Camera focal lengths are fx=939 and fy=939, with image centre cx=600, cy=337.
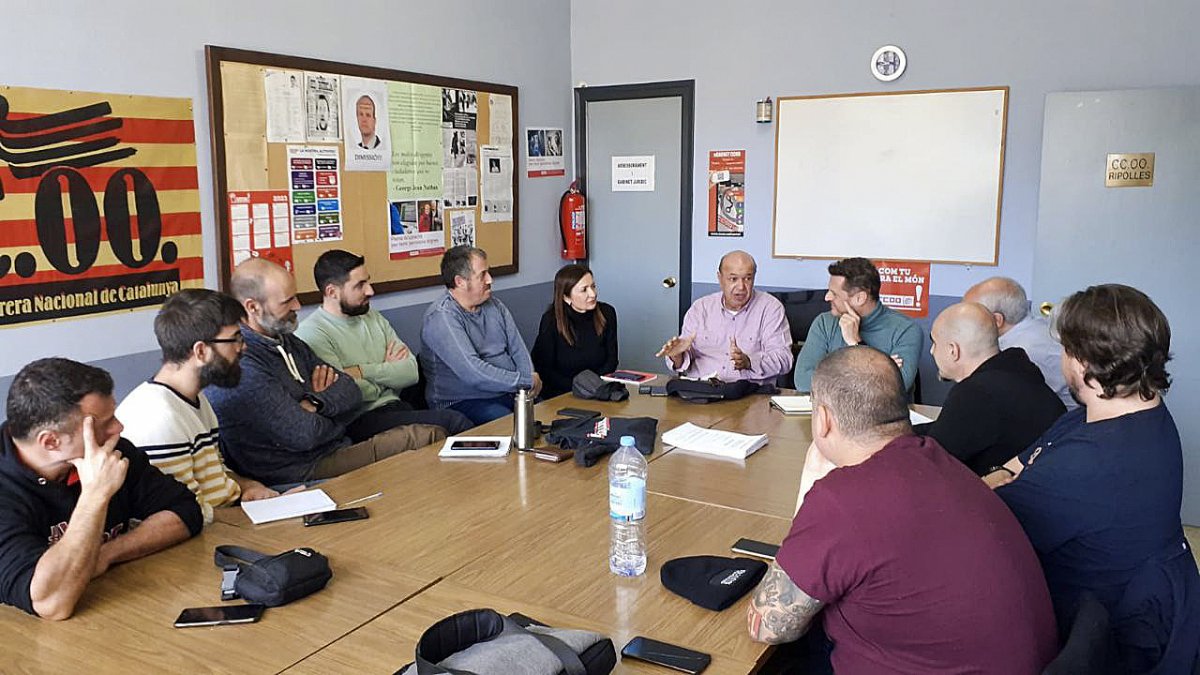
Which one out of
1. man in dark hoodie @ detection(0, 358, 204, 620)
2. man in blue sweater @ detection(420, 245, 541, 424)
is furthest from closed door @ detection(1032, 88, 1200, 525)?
man in dark hoodie @ detection(0, 358, 204, 620)

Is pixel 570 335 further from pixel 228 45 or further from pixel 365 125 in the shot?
pixel 228 45

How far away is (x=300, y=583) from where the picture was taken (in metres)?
1.99

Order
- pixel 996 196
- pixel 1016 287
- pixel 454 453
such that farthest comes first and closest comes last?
pixel 996 196 < pixel 1016 287 < pixel 454 453

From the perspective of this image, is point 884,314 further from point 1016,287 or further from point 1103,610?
→ point 1103,610

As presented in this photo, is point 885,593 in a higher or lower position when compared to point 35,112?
lower

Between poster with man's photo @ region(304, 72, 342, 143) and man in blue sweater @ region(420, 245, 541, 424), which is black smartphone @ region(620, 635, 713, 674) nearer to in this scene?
man in blue sweater @ region(420, 245, 541, 424)

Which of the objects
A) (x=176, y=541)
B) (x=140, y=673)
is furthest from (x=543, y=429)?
(x=140, y=673)

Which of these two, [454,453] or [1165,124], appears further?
[1165,124]

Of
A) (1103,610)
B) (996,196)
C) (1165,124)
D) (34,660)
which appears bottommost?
(34,660)

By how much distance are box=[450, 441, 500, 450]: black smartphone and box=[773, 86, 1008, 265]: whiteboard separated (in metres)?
3.09

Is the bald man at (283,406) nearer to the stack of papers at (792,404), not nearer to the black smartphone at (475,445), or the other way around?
the black smartphone at (475,445)

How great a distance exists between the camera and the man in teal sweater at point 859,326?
13.9ft

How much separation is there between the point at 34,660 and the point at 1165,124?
4759 mm

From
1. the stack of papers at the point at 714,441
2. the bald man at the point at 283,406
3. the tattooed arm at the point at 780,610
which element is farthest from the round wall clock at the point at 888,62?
the tattooed arm at the point at 780,610
